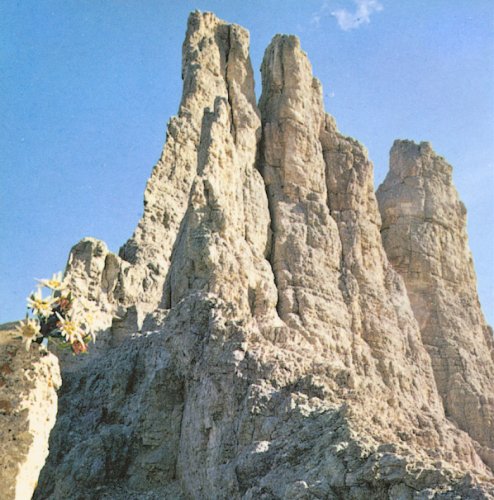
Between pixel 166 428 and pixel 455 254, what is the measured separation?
25.3m

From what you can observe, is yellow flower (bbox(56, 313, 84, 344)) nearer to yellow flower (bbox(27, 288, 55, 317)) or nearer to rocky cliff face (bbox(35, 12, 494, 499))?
yellow flower (bbox(27, 288, 55, 317))

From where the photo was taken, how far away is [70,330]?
246 inches

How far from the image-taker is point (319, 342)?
2498 cm

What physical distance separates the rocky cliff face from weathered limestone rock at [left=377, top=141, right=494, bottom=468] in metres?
0.54

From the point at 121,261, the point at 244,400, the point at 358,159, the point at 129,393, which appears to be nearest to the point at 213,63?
the point at 358,159

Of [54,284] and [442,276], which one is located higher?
[442,276]

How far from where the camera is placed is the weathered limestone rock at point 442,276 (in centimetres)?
3219

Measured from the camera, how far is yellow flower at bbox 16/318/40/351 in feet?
20.0

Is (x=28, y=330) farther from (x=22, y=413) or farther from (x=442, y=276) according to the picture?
(x=442, y=276)

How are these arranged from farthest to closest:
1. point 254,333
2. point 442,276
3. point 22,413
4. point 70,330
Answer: point 442,276, point 254,333, point 70,330, point 22,413

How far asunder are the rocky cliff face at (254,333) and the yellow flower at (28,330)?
566 centimetres

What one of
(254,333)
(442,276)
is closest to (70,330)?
(254,333)

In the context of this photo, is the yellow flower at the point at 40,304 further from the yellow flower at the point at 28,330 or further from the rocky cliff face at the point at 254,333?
the rocky cliff face at the point at 254,333

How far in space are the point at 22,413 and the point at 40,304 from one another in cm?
95
